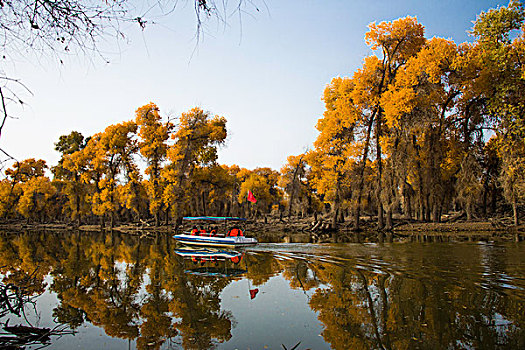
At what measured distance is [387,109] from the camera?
25.4m

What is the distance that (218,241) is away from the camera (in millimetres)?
19922

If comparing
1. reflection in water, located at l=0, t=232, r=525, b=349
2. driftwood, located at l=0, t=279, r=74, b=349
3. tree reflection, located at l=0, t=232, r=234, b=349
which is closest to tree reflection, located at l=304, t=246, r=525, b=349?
reflection in water, located at l=0, t=232, r=525, b=349

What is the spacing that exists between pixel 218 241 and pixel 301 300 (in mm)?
12179

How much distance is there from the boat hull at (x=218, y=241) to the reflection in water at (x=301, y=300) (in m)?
4.32

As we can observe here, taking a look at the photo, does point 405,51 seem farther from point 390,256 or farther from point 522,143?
point 390,256

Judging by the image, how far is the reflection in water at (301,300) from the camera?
584 cm

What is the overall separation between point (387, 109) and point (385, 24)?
6.80 metres

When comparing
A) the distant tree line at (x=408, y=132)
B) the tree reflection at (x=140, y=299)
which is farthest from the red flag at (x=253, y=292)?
the distant tree line at (x=408, y=132)

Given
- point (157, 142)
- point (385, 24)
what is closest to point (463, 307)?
point (385, 24)

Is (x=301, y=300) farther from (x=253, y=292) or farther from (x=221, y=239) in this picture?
(x=221, y=239)

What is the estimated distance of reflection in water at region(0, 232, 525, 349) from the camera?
5844mm

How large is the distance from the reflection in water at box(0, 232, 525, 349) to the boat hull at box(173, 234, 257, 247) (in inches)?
170

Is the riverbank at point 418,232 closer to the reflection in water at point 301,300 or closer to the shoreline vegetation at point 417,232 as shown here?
the shoreline vegetation at point 417,232

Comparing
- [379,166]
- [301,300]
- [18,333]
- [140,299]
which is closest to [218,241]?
[140,299]
